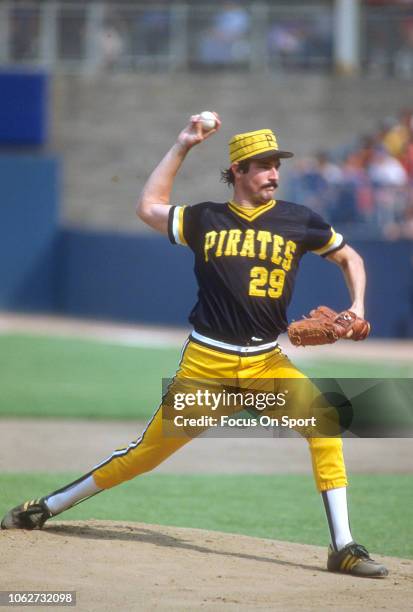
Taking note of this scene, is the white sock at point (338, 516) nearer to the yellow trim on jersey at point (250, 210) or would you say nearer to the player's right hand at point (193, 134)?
the yellow trim on jersey at point (250, 210)

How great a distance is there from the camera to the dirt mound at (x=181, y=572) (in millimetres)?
5586

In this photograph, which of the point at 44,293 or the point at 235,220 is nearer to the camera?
the point at 235,220

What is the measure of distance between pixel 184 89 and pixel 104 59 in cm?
165

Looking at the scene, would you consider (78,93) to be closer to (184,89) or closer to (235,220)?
(184,89)

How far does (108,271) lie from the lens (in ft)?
71.4

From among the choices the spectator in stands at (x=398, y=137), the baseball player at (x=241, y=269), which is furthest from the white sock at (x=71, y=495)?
the spectator in stands at (x=398, y=137)

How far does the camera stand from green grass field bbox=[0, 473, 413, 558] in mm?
7777

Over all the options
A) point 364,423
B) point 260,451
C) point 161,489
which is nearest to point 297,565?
point 161,489

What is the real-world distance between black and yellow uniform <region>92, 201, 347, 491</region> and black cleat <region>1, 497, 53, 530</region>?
622 mm

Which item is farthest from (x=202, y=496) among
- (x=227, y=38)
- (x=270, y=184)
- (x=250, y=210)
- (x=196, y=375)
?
(x=227, y=38)

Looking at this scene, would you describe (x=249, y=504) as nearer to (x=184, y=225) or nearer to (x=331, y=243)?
(x=331, y=243)

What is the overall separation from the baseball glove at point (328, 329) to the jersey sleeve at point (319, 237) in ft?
1.25

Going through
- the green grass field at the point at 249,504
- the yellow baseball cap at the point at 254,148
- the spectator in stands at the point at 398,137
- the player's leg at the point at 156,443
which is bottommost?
the green grass field at the point at 249,504

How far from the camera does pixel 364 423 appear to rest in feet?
40.2
